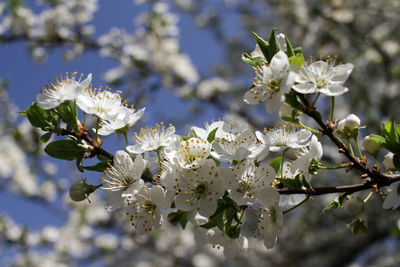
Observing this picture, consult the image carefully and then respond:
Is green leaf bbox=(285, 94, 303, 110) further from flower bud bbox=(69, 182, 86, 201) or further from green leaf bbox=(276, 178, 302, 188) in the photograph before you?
flower bud bbox=(69, 182, 86, 201)

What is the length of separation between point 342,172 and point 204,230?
4.59 metres

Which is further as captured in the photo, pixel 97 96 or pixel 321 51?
pixel 321 51

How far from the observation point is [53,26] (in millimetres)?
4965

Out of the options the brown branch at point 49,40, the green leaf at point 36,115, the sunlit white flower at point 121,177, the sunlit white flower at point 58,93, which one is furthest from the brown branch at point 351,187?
the brown branch at point 49,40

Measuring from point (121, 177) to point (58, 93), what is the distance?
0.37m

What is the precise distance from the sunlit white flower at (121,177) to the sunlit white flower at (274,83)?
459mm

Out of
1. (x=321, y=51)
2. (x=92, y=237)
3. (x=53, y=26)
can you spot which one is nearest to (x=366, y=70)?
(x=321, y=51)

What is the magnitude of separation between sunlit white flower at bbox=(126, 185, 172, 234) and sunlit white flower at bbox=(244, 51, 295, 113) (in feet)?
1.47

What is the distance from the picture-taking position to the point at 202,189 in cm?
112

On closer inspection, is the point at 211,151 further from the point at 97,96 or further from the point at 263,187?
the point at 97,96

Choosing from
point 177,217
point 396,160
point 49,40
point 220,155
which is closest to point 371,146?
point 396,160

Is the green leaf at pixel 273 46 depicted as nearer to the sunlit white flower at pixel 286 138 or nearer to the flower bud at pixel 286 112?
the flower bud at pixel 286 112

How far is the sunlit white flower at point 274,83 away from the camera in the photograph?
42.0 inches

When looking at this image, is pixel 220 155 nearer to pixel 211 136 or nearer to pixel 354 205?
pixel 211 136
